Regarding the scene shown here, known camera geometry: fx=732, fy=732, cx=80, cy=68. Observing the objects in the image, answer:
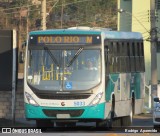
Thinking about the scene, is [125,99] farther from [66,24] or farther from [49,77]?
[66,24]

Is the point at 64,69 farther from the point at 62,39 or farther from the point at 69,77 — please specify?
the point at 62,39

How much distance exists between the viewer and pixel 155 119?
2409cm

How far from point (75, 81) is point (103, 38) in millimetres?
1753

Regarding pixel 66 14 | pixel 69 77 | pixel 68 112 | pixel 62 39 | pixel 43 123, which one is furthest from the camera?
pixel 66 14

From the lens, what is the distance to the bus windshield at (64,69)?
22156 mm

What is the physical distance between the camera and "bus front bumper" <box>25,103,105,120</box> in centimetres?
2197

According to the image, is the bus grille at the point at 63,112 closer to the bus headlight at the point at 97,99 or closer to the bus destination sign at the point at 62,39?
the bus headlight at the point at 97,99

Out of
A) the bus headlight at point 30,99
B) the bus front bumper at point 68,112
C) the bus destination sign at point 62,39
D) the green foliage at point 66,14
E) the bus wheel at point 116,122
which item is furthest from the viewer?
the green foliage at point 66,14

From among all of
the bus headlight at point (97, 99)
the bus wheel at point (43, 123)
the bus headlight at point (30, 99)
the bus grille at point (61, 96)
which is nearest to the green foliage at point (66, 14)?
the bus wheel at point (43, 123)

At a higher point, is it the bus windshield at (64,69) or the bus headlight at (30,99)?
the bus windshield at (64,69)

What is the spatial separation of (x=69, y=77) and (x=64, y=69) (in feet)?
0.99

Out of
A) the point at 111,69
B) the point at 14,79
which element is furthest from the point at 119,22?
the point at 111,69

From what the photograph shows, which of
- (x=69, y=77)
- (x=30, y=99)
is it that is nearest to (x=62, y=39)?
(x=69, y=77)

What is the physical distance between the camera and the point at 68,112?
22.0 metres
